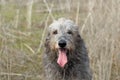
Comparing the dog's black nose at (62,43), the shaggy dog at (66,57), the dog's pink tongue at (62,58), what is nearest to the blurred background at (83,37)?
the shaggy dog at (66,57)

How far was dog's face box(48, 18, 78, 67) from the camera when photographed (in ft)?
26.7

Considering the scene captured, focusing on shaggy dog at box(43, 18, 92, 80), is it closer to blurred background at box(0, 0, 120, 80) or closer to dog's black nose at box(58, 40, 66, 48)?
dog's black nose at box(58, 40, 66, 48)

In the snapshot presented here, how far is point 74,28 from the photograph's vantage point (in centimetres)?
858

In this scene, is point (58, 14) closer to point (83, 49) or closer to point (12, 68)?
point (12, 68)

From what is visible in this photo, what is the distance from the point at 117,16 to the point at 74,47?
164cm

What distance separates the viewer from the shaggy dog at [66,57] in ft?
27.3

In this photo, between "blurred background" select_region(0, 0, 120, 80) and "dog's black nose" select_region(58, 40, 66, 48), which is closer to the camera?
"dog's black nose" select_region(58, 40, 66, 48)

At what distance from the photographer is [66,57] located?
8281mm

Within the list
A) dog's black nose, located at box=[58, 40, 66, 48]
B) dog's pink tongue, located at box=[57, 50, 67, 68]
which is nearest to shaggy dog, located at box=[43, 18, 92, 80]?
dog's pink tongue, located at box=[57, 50, 67, 68]

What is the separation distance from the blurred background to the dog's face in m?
0.97

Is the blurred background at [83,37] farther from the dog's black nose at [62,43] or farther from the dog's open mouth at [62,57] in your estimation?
the dog's black nose at [62,43]

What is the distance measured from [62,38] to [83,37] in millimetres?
2501

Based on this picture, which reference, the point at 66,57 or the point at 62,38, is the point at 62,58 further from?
the point at 62,38

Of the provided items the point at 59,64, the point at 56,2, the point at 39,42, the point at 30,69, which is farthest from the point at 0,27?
the point at 59,64
